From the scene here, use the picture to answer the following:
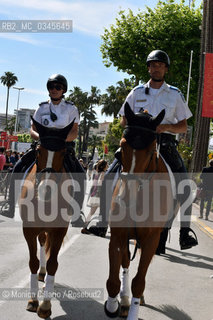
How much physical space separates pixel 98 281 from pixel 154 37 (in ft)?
98.1


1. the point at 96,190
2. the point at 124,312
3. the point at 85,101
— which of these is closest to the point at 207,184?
the point at 96,190

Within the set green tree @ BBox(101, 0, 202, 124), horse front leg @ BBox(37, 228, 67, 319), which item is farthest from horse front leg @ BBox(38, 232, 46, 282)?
green tree @ BBox(101, 0, 202, 124)

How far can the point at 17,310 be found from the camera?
516 cm

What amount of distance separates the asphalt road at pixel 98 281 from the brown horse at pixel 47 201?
1.38 ft

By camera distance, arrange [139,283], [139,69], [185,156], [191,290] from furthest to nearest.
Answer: [139,69] → [185,156] → [191,290] → [139,283]

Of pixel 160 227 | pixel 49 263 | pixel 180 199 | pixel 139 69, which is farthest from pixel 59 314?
pixel 139 69

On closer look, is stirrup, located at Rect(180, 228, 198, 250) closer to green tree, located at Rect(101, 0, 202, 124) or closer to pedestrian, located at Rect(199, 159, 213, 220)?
pedestrian, located at Rect(199, 159, 213, 220)

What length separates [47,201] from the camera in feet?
17.0

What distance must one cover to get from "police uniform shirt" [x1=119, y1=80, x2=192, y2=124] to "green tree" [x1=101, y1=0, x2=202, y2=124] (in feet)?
95.9

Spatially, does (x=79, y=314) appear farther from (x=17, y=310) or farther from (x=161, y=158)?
(x=161, y=158)

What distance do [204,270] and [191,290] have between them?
1628 millimetres

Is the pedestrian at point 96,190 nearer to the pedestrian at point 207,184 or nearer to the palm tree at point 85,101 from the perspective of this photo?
the pedestrian at point 207,184

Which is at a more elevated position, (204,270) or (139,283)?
(139,283)

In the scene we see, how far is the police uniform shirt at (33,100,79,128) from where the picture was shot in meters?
6.06
